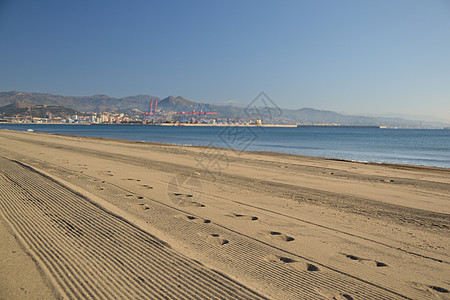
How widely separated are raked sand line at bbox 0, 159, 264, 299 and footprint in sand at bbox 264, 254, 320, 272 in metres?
0.77

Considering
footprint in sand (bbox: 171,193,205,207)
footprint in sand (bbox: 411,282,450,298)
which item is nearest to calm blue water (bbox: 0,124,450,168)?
footprint in sand (bbox: 171,193,205,207)

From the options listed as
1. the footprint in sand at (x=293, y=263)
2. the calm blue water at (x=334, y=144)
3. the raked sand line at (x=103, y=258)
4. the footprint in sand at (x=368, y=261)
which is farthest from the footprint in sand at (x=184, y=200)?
the calm blue water at (x=334, y=144)

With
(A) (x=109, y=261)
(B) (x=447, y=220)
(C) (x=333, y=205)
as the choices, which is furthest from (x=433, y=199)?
(A) (x=109, y=261)

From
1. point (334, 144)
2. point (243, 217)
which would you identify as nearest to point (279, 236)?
point (243, 217)

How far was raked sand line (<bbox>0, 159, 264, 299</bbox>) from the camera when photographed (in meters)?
2.77

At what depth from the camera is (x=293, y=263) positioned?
3467 mm

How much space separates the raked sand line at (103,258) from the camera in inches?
109

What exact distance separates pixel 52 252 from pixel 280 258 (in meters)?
2.64

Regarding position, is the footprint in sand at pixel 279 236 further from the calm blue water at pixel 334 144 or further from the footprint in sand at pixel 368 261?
the calm blue water at pixel 334 144

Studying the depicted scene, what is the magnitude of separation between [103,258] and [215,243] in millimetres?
1369

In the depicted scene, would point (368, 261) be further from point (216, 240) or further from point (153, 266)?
point (153, 266)

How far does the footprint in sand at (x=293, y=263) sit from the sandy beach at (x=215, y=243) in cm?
1

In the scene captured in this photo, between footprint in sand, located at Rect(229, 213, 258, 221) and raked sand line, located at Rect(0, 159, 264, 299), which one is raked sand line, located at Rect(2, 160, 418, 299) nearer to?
raked sand line, located at Rect(0, 159, 264, 299)

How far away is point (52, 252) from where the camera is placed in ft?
11.4
